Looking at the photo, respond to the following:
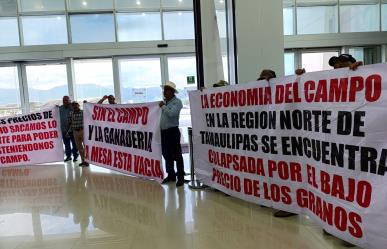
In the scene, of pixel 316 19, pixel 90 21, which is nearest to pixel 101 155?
pixel 90 21

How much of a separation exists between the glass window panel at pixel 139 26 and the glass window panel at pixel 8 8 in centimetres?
295

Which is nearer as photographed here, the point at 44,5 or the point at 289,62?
the point at 44,5

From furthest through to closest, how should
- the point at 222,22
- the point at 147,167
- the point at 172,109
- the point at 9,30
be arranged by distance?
the point at 9,30, the point at 222,22, the point at 147,167, the point at 172,109

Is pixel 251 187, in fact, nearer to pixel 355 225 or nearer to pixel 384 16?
pixel 355 225

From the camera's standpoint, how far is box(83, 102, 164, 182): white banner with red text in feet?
16.3

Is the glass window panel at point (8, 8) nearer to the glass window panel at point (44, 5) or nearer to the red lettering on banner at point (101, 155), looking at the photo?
the glass window panel at point (44, 5)

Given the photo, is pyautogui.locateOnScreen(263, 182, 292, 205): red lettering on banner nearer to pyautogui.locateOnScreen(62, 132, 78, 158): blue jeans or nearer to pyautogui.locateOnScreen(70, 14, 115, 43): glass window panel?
pyautogui.locateOnScreen(62, 132, 78, 158): blue jeans

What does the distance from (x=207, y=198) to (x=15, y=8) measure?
28.7ft

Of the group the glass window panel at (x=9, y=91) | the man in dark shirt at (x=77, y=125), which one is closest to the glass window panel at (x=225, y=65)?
the man in dark shirt at (x=77, y=125)

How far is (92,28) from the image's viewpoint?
9.78m

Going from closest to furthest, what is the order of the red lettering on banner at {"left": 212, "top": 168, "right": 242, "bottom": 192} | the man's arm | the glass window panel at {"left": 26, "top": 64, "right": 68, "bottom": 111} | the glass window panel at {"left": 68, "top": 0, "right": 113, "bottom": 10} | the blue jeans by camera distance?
the red lettering on banner at {"left": 212, "top": 168, "right": 242, "bottom": 192}, the man's arm, the blue jeans, the glass window panel at {"left": 68, "top": 0, "right": 113, "bottom": 10}, the glass window panel at {"left": 26, "top": 64, "right": 68, "bottom": 111}

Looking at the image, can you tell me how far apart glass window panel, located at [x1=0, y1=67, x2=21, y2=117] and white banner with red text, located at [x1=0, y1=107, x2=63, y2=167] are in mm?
3273

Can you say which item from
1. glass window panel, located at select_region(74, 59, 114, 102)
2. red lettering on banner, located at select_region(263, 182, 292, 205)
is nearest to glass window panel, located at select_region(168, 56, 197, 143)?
glass window panel, located at select_region(74, 59, 114, 102)

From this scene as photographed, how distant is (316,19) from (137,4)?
5321 mm
